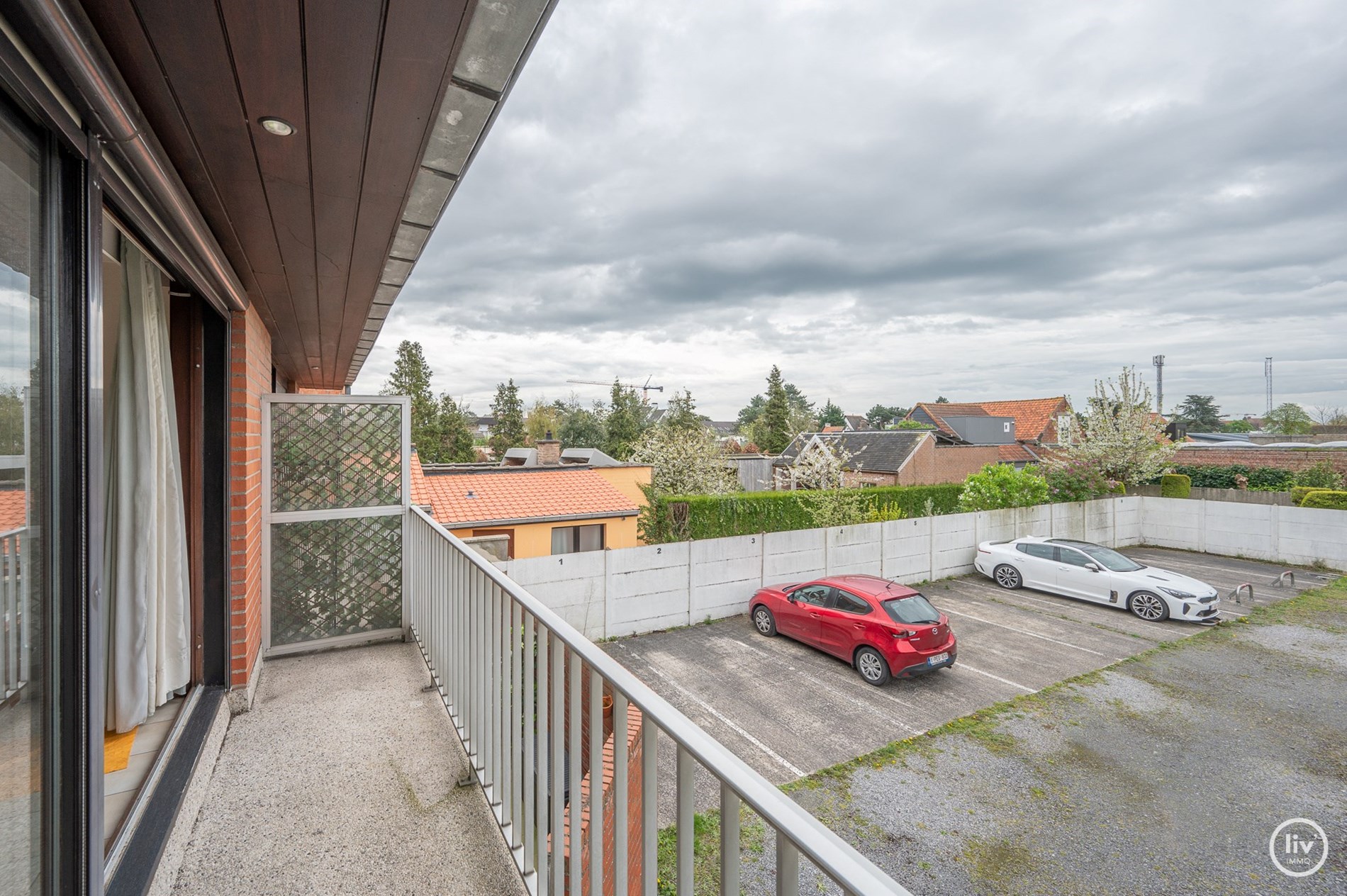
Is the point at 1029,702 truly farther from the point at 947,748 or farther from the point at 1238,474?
the point at 1238,474

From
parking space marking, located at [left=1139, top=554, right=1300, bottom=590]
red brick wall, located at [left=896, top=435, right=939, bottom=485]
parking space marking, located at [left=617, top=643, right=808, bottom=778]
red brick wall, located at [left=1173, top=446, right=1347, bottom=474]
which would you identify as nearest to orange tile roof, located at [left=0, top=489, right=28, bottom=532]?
parking space marking, located at [left=617, top=643, right=808, bottom=778]

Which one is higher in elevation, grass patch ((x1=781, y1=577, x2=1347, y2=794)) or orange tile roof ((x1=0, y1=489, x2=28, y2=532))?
orange tile roof ((x1=0, y1=489, x2=28, y2=532))

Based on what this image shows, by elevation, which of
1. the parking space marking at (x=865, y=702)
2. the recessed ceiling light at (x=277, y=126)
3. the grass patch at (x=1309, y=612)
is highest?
the recessed ceiling light at (x=277, y=126)

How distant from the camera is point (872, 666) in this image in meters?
6.76

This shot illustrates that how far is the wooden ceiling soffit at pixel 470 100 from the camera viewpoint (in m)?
1.06

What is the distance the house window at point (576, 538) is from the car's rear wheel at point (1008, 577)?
7763 mm

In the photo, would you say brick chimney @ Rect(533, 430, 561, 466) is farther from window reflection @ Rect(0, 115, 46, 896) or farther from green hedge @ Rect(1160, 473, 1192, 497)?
window reflection @ Rect(0, 115, 46, 896)

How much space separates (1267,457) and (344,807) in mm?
24904

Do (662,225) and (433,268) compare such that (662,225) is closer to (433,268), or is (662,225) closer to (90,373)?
(433,268)

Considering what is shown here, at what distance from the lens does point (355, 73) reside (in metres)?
1.20

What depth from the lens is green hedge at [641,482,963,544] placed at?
9.59 m

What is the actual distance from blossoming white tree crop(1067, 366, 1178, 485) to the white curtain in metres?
18.5

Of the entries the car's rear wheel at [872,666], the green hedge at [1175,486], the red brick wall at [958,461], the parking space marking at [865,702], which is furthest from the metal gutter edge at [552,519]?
the red brick wall at [958,461]

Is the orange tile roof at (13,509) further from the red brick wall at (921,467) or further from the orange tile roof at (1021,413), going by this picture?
the orange tile roof at (1021,413)
